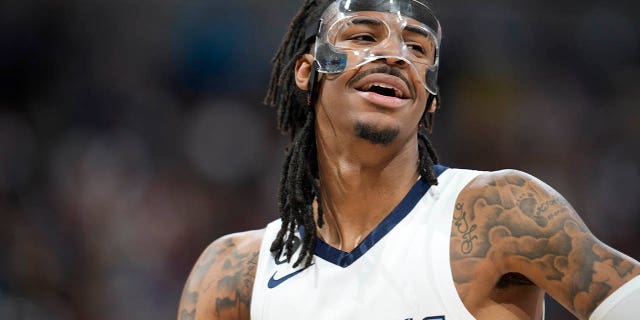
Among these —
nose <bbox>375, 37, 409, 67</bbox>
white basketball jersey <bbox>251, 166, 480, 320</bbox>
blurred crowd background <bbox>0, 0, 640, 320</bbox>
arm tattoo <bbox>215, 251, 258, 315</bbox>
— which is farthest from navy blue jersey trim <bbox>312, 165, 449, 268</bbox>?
blurred crowd background <bbox>0, 0, 640, 320</bbox>

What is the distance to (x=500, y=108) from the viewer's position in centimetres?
577

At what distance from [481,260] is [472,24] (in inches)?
147

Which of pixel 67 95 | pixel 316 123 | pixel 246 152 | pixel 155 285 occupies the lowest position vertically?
pixel 155 285


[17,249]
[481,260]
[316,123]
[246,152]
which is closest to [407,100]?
[316,123]

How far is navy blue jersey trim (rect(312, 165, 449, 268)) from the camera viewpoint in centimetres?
258

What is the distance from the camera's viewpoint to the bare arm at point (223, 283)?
9.00ft

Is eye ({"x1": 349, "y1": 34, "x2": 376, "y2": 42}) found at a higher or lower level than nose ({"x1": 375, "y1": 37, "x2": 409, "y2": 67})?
higher

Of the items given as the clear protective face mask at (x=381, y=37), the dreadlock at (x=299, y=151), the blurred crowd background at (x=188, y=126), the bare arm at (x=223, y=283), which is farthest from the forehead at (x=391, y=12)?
the blurred crowd background at (x=188, y=126)

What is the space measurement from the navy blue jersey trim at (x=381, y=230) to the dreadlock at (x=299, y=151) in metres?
0.04

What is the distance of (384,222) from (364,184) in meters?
0.15

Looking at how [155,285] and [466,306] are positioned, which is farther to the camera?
[155,285]

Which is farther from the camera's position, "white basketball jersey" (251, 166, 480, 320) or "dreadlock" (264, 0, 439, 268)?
"dreadlock" (264, 0, 439, 268)

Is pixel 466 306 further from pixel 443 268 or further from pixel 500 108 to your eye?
pixel 500 108

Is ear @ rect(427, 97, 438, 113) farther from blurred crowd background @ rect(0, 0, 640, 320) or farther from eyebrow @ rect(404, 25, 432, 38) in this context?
blurred crowd background @ rect(0, 0, 640, 320)
